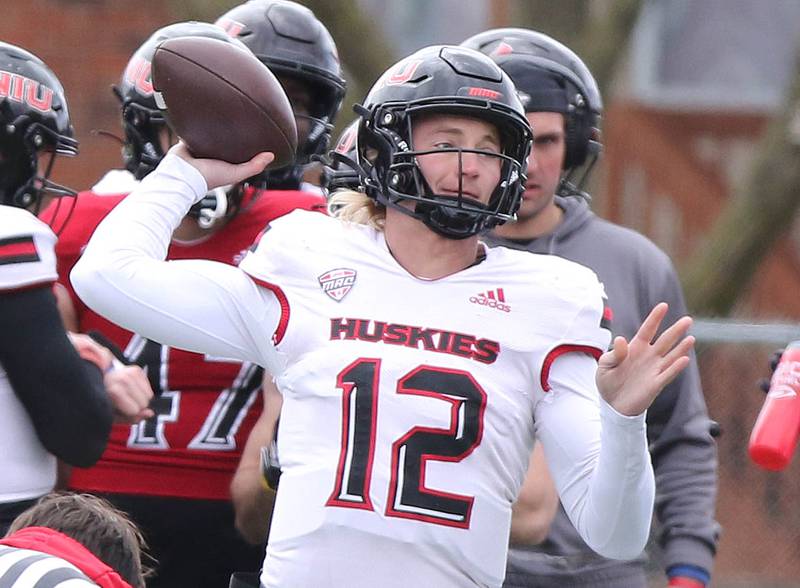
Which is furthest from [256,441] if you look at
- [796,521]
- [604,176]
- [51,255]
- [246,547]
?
[604,176]

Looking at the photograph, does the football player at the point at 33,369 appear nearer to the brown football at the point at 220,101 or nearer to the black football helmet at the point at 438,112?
the brown football at the point at 220,101

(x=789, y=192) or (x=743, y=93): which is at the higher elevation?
(x=789, y=192)

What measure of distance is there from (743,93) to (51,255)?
872 centimetres

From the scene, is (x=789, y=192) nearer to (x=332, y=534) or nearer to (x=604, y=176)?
(x=604, y=176)

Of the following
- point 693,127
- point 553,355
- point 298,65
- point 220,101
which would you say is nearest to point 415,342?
point 553,355

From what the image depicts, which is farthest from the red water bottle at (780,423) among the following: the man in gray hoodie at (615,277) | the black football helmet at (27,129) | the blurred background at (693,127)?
the blurred background at (693,127)

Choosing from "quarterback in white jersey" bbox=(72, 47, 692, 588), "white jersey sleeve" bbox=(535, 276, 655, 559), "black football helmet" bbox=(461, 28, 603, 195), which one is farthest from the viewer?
"black football helmet" bbox=(461, 28, 603, 195)

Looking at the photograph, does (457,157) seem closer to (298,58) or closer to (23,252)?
(23,252)

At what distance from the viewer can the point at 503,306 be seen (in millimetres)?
3129

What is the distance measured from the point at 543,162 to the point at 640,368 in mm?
1361

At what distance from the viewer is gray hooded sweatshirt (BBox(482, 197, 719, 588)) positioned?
409 cm

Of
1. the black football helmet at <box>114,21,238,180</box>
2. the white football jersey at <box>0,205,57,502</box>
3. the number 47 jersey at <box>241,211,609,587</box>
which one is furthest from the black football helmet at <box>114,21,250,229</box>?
the number 47 jersey at <box>241,211,609,587</box>

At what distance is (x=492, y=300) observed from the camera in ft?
10.3

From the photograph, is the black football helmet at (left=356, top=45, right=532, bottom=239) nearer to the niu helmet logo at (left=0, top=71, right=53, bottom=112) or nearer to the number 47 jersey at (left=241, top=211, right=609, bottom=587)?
the number 47 jersey at (left=241, top=211, right=609, bottom=587)
